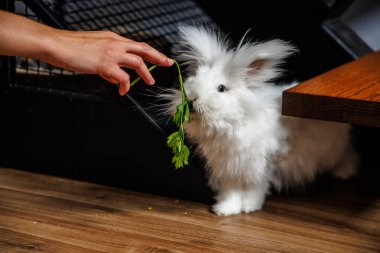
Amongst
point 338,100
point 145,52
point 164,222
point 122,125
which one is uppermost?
point 145,52

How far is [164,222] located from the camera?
1976 millimetres

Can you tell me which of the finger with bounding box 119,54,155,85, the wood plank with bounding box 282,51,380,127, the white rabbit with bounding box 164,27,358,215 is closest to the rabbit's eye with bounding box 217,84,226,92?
the white rabbit with bounding box 164,27,358,215

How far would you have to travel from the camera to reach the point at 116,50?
1.34 m

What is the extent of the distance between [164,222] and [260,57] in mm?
667

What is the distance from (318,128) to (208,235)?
64 cm

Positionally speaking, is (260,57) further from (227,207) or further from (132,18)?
(132,18)

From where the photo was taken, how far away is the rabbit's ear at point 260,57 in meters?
1.88

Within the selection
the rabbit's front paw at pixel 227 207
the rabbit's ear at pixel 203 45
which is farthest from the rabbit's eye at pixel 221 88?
the rabbit's front paw at pixel 227 207

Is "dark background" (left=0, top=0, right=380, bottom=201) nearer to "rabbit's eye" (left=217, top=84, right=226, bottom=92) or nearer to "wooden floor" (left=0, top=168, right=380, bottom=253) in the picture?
"wooden floor" (left=0, top=168, right=380, bottom=253)

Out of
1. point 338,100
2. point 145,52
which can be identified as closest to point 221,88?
point 338,100

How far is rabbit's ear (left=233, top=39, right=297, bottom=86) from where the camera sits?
188 centimetres

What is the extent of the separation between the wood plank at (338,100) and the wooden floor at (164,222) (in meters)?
0.45

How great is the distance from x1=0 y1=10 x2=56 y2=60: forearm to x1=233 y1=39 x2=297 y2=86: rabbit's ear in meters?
0.76

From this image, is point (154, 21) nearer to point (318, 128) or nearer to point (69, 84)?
point (69, 84)
